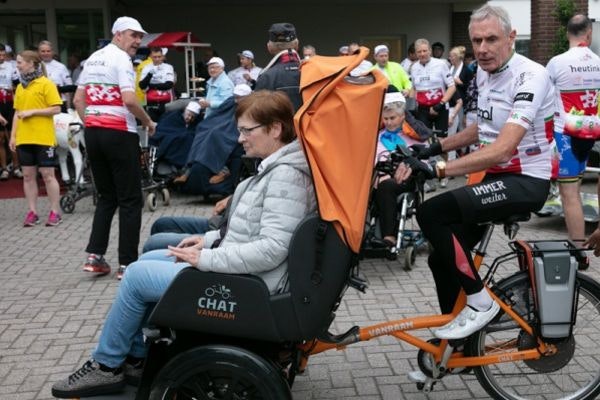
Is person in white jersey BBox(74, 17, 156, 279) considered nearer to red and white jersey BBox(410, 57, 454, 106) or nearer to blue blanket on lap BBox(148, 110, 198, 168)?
blue blanket on lap BBox(148, 110, 198, 168)

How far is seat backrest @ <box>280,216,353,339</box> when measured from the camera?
2.84 m

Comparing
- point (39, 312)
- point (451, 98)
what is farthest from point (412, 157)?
point (451, 98)

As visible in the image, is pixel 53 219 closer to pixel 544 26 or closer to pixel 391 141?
pixel 391 141

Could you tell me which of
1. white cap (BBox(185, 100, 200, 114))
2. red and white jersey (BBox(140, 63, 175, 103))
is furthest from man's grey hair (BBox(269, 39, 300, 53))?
red and white jersey (BBox(140, 63, 175, 103))

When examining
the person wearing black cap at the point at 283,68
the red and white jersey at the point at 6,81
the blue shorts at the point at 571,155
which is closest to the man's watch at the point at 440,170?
the person wearing black cap at the point at 283,68

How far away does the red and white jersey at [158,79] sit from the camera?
12.3m

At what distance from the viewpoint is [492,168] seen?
3.46 meters

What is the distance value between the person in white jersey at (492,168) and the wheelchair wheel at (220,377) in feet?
2.81

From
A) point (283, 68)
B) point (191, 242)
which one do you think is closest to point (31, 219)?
point (283, 68)

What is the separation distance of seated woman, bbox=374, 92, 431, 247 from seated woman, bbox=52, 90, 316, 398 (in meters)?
2.67

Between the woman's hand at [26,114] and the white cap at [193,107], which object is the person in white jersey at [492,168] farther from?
the white cap at [193,107]

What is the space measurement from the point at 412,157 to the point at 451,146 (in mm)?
609

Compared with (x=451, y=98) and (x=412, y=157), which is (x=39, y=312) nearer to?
(x=412, y=157)

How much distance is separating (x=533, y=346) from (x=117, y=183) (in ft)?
12.0
